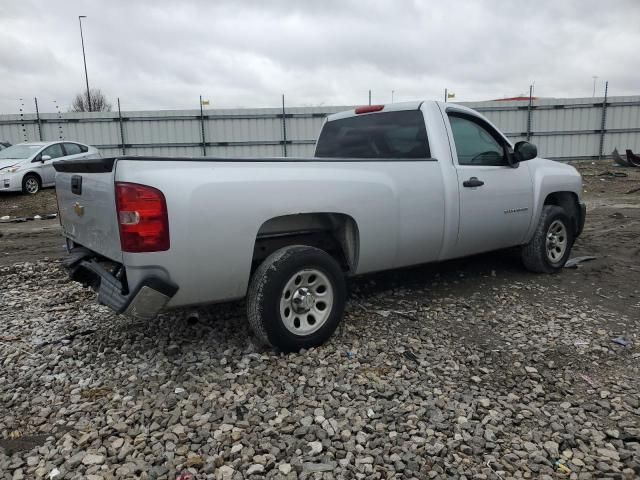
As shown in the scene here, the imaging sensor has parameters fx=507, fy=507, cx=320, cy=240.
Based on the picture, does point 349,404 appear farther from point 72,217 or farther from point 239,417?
point 72,217

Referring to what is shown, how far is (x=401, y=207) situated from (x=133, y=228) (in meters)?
2.04

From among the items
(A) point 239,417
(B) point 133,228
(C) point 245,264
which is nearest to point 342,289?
(C) point 245,264

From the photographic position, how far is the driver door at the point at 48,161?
1434cm

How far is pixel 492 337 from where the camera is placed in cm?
396

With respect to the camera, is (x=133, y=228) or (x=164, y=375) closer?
(x=133, y=228)

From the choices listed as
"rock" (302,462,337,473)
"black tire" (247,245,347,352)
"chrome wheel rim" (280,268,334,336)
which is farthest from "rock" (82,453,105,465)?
"chrome wheel rim" (280,268,334,336)

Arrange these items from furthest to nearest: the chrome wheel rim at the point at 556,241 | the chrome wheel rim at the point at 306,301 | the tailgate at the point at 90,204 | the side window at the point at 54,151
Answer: the side window at the point at 54,151
the chrome wheel rim at the point at 556,241
the chrome wheel rim at the point at 306,301
the tailgate at the point at 90,204

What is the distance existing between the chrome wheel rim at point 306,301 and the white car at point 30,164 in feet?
38.8

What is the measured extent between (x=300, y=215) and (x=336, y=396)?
1.31m

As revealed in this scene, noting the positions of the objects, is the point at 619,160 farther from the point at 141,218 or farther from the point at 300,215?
the point at 141,218

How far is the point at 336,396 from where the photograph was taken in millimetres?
3082

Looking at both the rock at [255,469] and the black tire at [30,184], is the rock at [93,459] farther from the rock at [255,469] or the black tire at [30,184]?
the black tire at [30,184]

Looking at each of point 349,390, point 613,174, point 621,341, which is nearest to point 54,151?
point 349,390

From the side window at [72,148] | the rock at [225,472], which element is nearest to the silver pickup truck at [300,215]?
the rock at [225,472]
